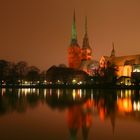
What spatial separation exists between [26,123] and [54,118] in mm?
2622

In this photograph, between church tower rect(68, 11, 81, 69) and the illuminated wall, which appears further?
church tower rect(68, 11, 81, 69)

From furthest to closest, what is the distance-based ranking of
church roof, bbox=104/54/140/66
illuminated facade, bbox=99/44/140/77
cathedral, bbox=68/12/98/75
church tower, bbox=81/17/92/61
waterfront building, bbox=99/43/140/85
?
church tower, bbox=81/17/92/61, cathedral, bbox=68/12/98/75, church roof, bbox=104/54/140/66, illuminated facade, bbox=99/44/140/77, waterfront building, bbox=99/43/140/85

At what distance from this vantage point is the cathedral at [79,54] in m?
142

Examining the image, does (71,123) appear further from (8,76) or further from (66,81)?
(66,81)

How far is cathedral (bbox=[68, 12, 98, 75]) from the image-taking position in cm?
14212

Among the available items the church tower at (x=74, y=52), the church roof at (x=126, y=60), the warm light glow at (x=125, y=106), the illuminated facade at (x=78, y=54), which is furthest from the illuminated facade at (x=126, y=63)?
the warm light glow at (x=125, y=106)

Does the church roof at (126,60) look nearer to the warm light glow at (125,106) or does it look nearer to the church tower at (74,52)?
the church tower at (74,52)

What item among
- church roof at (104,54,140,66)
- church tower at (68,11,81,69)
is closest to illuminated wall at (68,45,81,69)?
church tower at (68,11,81,69)

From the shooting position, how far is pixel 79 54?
477 ft

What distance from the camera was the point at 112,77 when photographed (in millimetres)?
84938

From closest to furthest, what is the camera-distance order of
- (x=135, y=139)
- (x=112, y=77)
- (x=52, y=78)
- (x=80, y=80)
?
(x=135, y=139) → (x=112, y=77) → (x=52, y=78) → (x=80, y=80)

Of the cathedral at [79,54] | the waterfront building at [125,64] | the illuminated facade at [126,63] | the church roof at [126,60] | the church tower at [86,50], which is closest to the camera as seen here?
the waterfront building at [125,64]

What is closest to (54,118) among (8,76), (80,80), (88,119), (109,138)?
(88,119)

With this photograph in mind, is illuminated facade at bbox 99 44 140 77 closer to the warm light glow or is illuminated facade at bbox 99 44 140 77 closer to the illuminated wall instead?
the illuminated wall
